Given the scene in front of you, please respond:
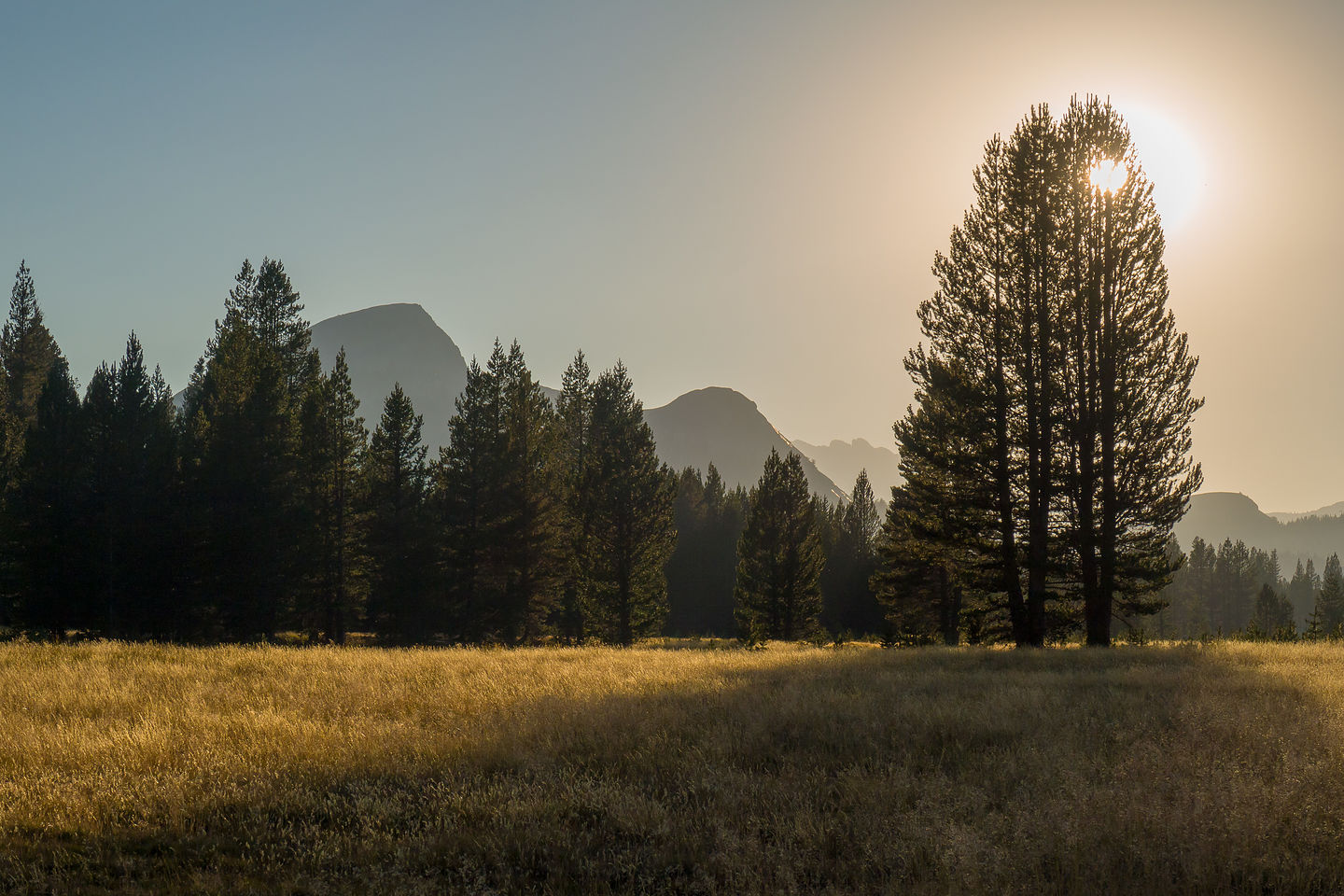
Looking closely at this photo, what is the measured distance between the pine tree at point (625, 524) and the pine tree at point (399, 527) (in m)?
8.11

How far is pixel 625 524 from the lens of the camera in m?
34.8

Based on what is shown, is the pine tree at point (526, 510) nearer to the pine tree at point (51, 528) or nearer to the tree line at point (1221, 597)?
the pine tree at point (51, 528)

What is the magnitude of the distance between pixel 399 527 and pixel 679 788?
32419mm

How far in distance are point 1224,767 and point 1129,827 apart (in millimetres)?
1957

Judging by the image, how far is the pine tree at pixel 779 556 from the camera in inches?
1583

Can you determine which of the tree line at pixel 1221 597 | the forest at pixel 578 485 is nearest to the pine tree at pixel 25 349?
the forest at pixel 578 485

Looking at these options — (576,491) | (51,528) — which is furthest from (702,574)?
(51,528)

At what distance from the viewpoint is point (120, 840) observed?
17.5ft

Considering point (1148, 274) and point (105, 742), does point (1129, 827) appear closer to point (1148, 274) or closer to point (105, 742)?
point (105, 742)

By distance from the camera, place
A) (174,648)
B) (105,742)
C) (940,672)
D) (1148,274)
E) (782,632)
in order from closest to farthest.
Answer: (105,742)
(940,672)
(174,648)
(1148,274)
(782,632)

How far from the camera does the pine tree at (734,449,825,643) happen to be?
132 ft

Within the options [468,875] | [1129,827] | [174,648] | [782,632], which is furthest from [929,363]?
[782,632]

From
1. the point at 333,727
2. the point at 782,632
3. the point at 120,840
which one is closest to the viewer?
the point at 120,840

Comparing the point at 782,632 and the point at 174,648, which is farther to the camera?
the point at 782,632
